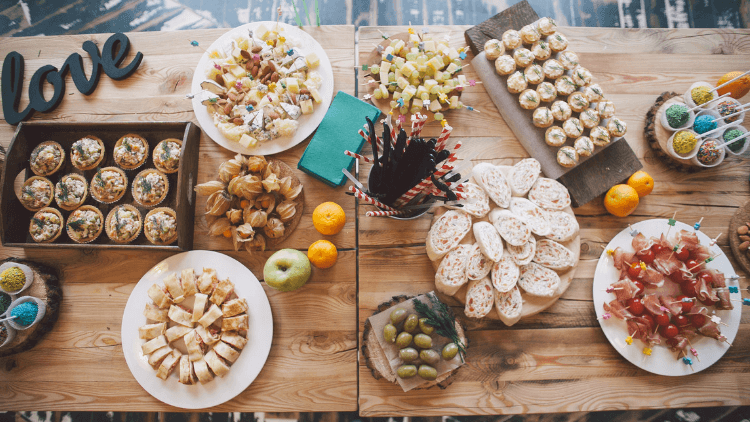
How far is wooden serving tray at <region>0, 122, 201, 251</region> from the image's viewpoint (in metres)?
2.09

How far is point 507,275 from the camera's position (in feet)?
6.77

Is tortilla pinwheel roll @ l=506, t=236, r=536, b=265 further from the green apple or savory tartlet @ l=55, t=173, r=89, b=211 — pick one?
savory tartlet @ l=55, t=173, r=89, b=211

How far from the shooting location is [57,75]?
2451mm

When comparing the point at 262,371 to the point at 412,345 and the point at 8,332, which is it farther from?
the point at 8,332

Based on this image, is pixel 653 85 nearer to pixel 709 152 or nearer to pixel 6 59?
pixel 709 152

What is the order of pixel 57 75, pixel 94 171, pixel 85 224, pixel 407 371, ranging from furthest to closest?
pixel 57 75
pixel 94 171
pixel 85 224
pixel 407 371

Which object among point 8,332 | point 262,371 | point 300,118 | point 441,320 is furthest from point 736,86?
point 8,332

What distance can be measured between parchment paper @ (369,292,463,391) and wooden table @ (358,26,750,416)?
0.58ft

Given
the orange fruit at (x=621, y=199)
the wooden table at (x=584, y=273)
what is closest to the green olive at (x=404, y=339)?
the wooden table at (x=584, y=273)

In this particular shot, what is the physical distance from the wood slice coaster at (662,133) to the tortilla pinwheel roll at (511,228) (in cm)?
117

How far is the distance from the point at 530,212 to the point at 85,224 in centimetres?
264

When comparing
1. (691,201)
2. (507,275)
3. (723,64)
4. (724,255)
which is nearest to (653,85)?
(723,64)

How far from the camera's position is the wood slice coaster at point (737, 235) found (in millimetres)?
2309

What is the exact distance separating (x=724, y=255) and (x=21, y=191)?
4321mm
